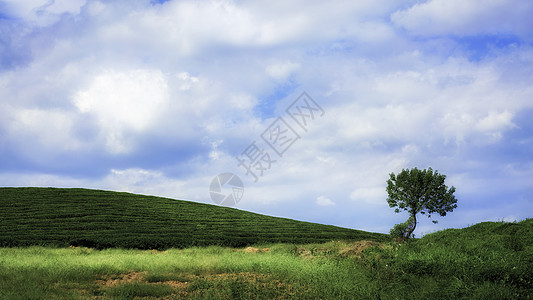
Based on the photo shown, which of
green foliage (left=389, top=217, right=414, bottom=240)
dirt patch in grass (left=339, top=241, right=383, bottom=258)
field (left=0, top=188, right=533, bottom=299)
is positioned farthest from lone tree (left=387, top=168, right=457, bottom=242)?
dirt patch in grass (left=339, top=241, right=383, bottom=258)

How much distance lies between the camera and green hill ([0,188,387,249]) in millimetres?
18938

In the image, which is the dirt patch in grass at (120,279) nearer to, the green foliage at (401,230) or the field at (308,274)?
the field at (308,274)

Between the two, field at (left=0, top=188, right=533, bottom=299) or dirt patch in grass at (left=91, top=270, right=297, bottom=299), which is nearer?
field at (left=0, top=188, right=533, bottom=299)

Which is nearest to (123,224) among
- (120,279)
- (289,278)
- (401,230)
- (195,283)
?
(120,279)

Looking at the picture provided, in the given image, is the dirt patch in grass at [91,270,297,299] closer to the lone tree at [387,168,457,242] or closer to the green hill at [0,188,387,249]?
the green hill at [0,188,387,249]

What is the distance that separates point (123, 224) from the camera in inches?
901

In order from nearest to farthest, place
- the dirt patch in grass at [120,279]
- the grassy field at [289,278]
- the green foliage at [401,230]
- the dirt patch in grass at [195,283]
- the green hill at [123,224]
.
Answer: the grassy field at [289,278], the dirt patch in grass at [195,283], the dirt patch in grass at [120,279], the green hill at [123,224], the green foliage at [401,230]

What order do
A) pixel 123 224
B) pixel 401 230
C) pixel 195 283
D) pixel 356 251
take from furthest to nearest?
pixel 401 230 → pixel 123 224 → pixel 356 251 → pixel 195 283

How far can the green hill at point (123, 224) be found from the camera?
746 inches

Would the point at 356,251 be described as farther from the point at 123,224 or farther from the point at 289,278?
the point at 123,224

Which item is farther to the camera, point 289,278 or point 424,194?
point 424,194

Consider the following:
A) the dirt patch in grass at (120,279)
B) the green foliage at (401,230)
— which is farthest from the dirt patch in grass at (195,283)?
the green foliage at (401,230)

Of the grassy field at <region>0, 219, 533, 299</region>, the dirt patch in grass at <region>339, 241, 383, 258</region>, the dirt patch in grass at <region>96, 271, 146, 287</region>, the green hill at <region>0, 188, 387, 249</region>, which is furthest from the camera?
the green hill at <region>0, 188, 387, 249</region>

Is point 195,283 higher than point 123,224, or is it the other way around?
point 123,224
